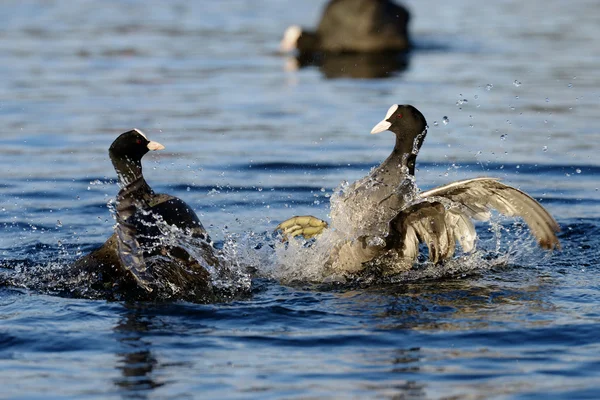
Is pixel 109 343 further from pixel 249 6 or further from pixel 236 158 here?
pixel 249 6

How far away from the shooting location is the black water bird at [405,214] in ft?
21.2

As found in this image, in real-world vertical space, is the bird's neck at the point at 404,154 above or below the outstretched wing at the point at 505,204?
above

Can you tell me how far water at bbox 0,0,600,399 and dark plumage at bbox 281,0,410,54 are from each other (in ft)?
1.91

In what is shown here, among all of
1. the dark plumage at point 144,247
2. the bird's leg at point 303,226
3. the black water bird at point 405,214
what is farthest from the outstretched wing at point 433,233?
the dark plumage at point 144,247

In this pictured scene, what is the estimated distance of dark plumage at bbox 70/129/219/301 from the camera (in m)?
6.12

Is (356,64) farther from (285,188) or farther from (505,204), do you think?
(505,204)

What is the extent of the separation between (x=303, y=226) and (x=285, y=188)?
208 cm

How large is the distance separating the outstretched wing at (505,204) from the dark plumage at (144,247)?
4.89 feet

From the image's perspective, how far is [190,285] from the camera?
628 cm

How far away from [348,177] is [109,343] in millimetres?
4562

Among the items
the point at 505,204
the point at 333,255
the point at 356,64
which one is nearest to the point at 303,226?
the point at 333,255

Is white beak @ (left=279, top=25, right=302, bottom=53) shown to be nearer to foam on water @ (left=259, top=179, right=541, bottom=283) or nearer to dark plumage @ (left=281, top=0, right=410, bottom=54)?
dark plumage @ (left=281, top=0, right=410, bottom=54)

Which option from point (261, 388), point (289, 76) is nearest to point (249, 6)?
point (289, 76)

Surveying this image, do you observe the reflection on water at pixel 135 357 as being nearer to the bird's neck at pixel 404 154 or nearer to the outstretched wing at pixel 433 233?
the outstretched wing at pixel 433 233
